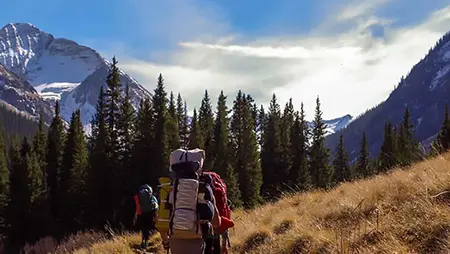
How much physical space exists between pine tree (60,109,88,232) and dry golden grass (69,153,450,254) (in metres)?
30.8

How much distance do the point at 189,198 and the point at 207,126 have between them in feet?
163

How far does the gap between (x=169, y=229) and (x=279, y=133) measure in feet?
168

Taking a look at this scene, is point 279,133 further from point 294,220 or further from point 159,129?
point 294,220

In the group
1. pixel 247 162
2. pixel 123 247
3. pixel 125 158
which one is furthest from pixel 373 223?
pixel 247 162

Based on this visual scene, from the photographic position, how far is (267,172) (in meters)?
55.4

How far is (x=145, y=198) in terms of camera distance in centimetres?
1356

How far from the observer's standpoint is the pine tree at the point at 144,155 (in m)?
36.0

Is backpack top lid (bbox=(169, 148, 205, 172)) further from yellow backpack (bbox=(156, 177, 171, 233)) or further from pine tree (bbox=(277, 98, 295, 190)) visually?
pine tree (bbox=(277, 98, 295, 190))

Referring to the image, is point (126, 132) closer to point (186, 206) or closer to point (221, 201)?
point (221, 201)

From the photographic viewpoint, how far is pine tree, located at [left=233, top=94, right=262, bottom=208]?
149 ft

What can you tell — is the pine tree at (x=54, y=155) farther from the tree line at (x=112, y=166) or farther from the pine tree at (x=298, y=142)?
the pine tree at (x=298, y=142)

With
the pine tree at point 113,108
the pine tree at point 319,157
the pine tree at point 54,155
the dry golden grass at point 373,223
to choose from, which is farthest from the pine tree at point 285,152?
the dry golden grass at point 373,223

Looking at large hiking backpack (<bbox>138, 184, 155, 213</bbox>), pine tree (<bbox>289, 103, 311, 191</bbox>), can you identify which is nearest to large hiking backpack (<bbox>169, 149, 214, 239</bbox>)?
large hiking backpack (<bbox>138, 184, 155, 213</bbox>)

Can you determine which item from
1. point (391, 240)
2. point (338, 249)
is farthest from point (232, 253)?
point (391, 240)
